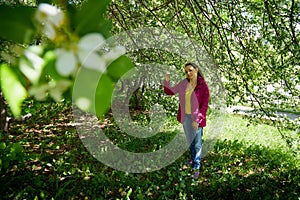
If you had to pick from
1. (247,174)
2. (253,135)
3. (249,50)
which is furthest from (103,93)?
(253,135)

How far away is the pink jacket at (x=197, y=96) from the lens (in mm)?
3316

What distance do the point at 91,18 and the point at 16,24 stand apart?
0.27ft

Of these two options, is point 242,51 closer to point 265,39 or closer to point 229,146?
point 265,39

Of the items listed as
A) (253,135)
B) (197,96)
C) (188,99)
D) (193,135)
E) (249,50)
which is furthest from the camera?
(253,135)

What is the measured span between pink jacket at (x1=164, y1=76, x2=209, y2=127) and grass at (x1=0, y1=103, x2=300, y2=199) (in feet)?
2.30

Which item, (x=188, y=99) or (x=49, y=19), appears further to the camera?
(x=188, y=99)

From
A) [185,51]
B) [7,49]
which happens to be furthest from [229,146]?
[7,49]

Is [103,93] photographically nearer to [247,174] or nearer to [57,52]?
[57,52]

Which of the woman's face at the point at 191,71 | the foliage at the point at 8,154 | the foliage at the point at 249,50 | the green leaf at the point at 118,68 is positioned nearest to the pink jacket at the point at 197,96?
the woman's face at the point at 191,71

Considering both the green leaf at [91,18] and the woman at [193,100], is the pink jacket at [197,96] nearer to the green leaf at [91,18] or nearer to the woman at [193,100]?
the woman at [193,100]

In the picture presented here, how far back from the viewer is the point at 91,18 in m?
0.31

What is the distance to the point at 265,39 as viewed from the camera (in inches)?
132

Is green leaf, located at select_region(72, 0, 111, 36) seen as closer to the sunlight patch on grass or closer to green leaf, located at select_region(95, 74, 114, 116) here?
green leaf, located at select_region(95, 74, 114, 116)

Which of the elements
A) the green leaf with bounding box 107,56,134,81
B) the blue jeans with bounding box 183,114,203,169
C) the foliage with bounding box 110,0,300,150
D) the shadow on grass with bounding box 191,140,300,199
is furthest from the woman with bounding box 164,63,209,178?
the green leaf with bounding box 107,56,134,81
